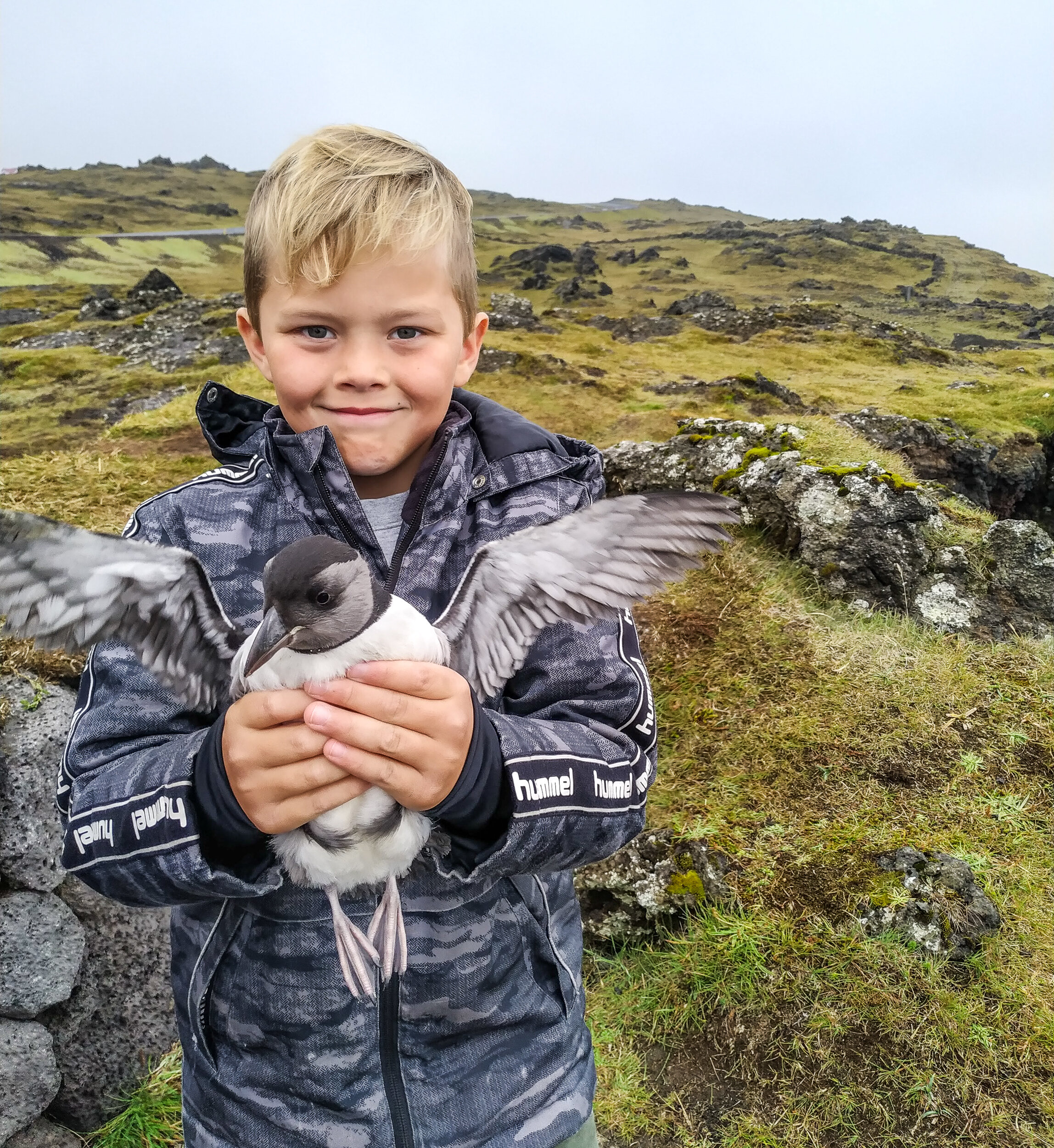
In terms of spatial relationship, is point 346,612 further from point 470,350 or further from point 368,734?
point 470,350

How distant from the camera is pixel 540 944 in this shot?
264cm

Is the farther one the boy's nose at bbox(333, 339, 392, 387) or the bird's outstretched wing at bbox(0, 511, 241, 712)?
the boy's nose at bbox(333, 339, 392, 387)

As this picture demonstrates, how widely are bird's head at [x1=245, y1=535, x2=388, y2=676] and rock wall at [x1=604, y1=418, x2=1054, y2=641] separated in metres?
5.55

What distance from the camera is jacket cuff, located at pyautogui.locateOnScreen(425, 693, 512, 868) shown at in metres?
2.18

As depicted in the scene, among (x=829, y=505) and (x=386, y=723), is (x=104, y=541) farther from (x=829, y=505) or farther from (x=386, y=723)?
(x=829, y=505)

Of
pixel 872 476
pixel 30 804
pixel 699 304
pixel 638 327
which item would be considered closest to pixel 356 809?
pixel 30 804

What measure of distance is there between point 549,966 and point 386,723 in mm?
1251

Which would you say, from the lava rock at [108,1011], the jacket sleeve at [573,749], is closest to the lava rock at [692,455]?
the jacket sleeve at [573,749]

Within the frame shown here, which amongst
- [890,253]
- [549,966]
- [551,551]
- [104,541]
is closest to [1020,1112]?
[549,966]

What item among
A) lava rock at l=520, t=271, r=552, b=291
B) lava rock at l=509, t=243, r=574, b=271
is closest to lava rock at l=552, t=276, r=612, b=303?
lava rock at l=520, t=271, r=552, b=291

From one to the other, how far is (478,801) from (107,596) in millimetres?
1255

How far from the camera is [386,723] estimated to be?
6.70ft

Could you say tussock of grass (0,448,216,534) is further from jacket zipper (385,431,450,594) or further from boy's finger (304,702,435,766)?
boy's finger (304,702,435,766)

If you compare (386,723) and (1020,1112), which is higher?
(386,723)
